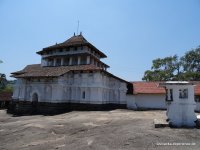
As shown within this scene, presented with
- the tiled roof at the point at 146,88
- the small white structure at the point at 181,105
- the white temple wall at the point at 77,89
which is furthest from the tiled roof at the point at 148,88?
the small white structure at the point at 181,105

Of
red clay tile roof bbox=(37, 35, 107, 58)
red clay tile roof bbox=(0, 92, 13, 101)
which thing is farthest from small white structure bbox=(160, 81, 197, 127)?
red clay tile roof bbox=(0, 92, 13, 101)

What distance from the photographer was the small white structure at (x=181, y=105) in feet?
43.5

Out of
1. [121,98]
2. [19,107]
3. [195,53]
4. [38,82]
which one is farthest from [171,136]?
[195,53]

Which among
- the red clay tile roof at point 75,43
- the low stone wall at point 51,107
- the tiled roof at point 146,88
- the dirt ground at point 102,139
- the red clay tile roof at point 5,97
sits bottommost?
the dirt ground at point 102,139

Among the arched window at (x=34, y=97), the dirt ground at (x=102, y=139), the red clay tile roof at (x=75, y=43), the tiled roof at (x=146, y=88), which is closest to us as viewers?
the dirt ground at (x=102, y=139)

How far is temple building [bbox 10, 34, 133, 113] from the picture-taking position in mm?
25812

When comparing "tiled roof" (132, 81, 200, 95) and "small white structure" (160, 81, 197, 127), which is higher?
"tiled roof" (132, 81, 200, 95)

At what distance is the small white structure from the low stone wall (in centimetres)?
1325

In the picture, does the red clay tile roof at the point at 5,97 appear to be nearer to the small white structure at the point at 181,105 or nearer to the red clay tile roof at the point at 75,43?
the red clay tile roof at the point at 75,43

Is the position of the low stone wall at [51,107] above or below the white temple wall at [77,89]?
below

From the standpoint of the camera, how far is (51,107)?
988 inches

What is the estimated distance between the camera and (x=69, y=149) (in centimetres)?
944

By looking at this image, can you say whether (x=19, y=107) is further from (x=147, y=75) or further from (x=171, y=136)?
(x=147, y=75)

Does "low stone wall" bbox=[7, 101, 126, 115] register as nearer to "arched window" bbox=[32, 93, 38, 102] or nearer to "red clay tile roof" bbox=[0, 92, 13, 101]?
"arched window" bbox=[32, 93, 38, 102]
